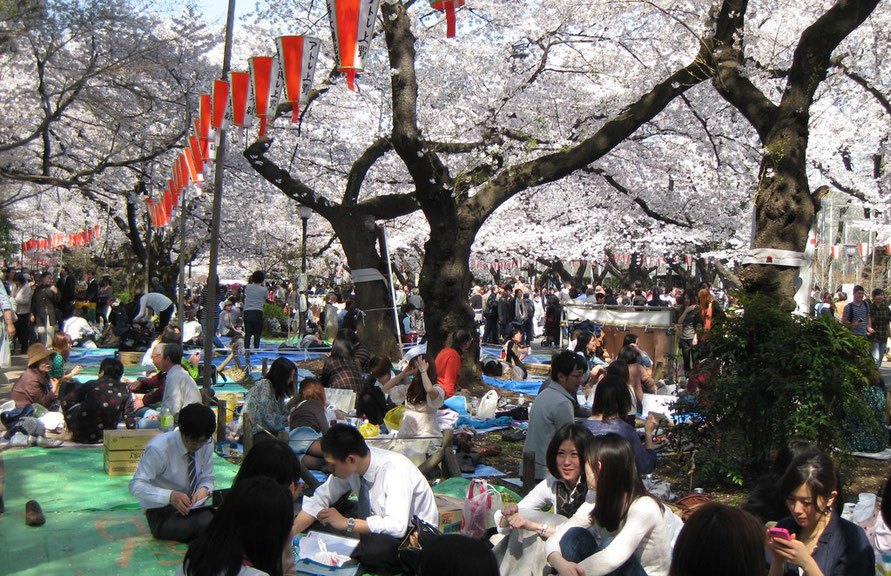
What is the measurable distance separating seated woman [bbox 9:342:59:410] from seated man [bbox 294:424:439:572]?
16.5 feet

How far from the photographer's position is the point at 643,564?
401cm

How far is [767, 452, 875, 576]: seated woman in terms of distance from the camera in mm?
3588

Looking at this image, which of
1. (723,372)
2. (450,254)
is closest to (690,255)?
(450,254)

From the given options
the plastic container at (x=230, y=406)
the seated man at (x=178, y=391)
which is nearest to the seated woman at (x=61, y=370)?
the plastic container at (x=230, y=406)

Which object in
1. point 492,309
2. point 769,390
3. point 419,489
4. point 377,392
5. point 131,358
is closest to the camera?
→ point 419,489

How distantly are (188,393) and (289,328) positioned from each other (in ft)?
57.5

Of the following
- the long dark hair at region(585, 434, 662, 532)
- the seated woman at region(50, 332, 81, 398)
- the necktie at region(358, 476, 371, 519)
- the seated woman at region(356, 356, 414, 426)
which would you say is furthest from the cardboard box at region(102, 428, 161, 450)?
the long dark hair at region(585, 434, 662, 532)

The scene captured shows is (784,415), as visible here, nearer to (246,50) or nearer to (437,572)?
(437,572)

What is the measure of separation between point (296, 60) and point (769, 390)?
18.0 feet

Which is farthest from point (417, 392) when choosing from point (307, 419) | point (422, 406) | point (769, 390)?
point (769, 390)

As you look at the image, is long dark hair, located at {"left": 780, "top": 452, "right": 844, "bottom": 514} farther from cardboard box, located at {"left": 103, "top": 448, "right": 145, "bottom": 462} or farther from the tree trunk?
cardboard box, located at {"left": 103, "top": 448, "right": 145, "bottom": 462}

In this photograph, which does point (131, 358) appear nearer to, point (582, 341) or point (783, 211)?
point (582, 341)

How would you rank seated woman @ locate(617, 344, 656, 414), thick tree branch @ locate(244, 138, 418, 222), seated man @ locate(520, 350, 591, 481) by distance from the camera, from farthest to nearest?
1. thick tree branch @ locate(244, 138, 418, 222)
2. seated woman @ locate(617, 344, 656, 414)
3. seated man @ locate(520, 350, 591, 481)

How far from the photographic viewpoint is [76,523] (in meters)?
6.19
